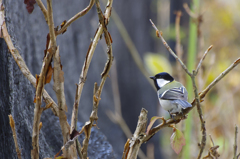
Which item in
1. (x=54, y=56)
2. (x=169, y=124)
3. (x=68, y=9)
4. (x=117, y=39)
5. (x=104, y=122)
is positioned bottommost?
(x=169, y=124)

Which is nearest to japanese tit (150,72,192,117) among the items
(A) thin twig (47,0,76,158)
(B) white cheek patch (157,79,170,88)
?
(B) white cheek patch (157,79,170,88)

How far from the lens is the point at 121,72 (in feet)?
5.83

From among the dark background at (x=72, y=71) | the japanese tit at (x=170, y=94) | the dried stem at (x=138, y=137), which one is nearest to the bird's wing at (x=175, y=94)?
the japanese tit at (x=170, y=94)

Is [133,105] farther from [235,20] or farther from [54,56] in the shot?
[235,20]

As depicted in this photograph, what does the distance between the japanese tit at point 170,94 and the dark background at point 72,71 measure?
0.75 ft

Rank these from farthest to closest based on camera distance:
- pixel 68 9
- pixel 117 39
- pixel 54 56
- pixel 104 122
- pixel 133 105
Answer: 1. pixel 133 105
2. pixel 117 39
3. pixel 104 122
4. pixel 68 9
5. pixel 54 56

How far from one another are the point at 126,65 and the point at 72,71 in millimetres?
917

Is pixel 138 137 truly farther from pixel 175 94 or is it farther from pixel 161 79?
pixel 161 79

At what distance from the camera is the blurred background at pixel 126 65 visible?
0.54 meters

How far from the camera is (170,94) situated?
893mm

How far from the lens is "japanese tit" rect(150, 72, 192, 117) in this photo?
81 centimetres

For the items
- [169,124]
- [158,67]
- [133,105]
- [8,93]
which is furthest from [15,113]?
[133,105]

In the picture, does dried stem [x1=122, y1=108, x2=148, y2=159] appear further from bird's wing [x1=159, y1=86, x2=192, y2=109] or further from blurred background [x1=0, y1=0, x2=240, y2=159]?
bird's wing [x1=159, y1=86, x2=192, y2=109]

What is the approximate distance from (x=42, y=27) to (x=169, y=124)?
45cm
